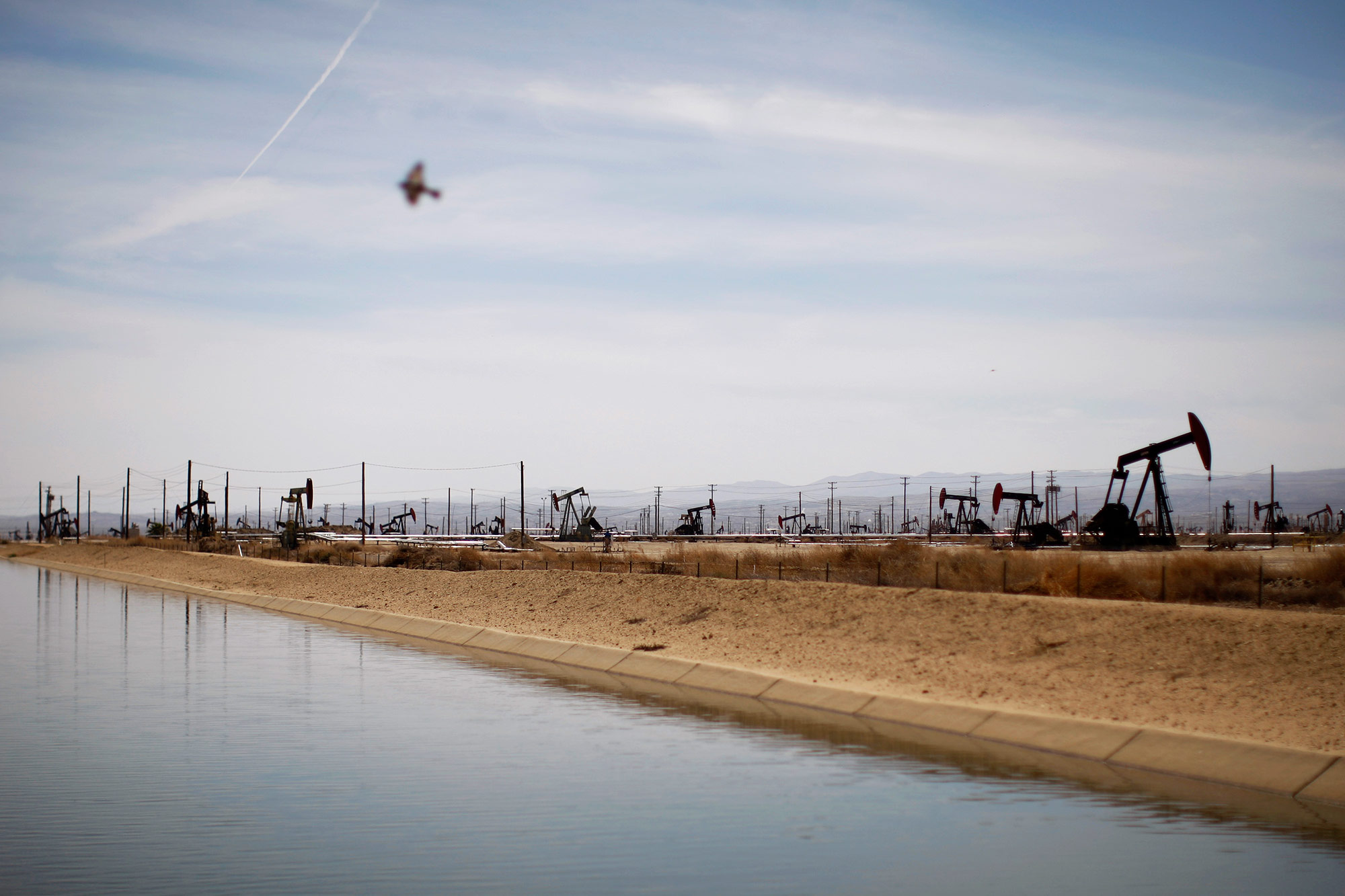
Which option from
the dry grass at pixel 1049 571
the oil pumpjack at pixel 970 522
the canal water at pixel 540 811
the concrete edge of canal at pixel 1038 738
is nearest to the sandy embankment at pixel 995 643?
the concrete edge of canal at pixel 1038 738

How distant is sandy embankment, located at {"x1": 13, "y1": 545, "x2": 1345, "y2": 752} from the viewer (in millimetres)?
15953

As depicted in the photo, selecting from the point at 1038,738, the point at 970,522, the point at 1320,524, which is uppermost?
the point at 970,522

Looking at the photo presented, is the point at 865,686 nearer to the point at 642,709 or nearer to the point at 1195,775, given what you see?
the point at 642,709

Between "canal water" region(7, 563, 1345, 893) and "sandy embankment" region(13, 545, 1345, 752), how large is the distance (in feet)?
9.78

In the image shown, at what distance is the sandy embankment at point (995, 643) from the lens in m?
16.0

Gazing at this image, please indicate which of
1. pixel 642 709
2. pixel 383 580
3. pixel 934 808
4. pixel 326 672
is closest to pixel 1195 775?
pixel 934 808

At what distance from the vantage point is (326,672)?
2394 centimetres

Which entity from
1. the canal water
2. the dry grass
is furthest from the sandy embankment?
the canal water

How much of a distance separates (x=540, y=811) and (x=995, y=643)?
10.7 metres

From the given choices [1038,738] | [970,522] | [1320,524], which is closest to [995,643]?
[1038,738]

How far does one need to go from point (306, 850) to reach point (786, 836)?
4734mm

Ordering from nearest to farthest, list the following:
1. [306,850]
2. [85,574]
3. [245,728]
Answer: [306,850] < [245,728] < [85,574]

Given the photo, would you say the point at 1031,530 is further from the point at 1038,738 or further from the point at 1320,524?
the point at 1320,524

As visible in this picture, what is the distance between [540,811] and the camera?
12.6 meters
